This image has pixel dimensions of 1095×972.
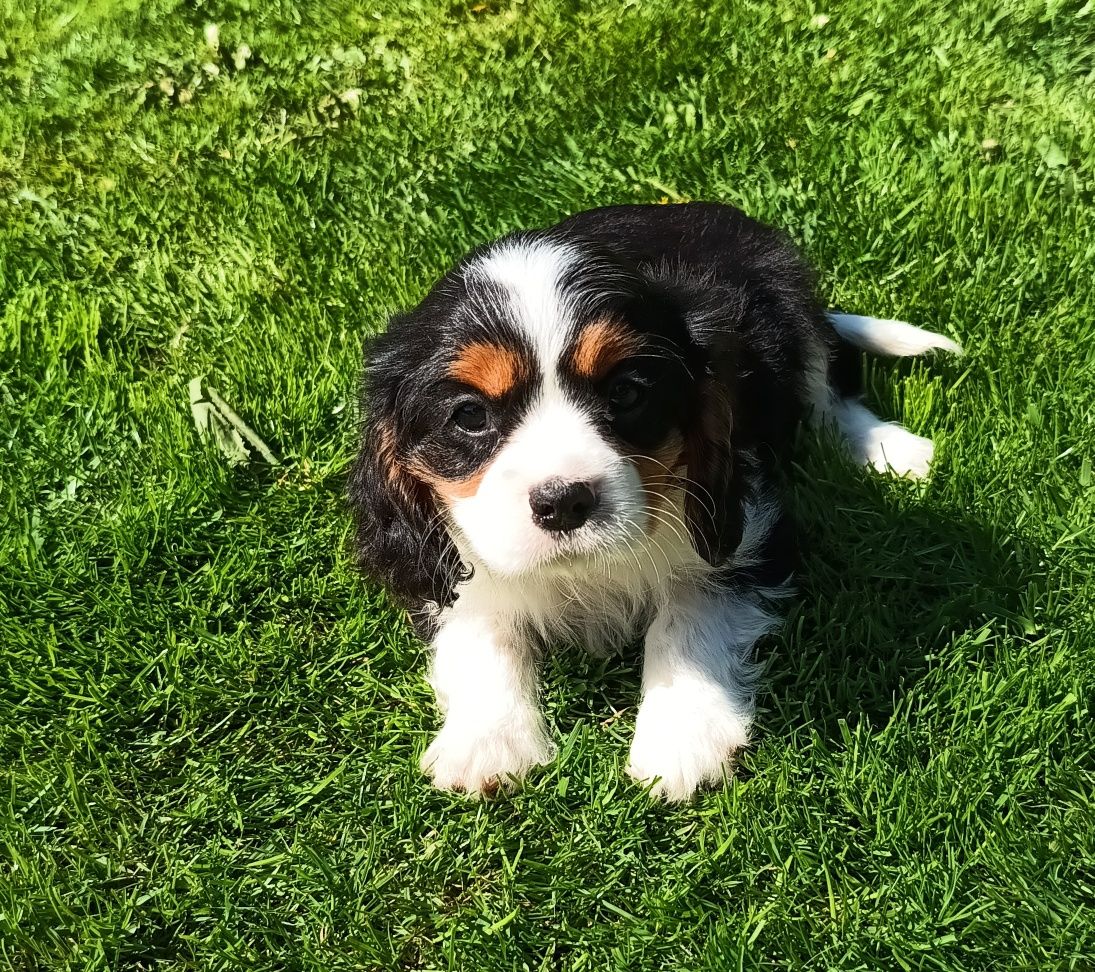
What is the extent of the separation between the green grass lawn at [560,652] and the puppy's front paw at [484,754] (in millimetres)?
57

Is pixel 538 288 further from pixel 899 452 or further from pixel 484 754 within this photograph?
pixel 899 452

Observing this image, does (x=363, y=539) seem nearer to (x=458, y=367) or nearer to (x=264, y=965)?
(x=458, y=367)

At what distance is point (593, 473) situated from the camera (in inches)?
86.7

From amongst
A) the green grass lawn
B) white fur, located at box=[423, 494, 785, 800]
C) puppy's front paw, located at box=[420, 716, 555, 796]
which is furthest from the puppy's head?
the green grass lawn

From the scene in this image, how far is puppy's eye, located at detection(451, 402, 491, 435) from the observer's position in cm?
237

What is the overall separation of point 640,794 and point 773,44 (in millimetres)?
3939

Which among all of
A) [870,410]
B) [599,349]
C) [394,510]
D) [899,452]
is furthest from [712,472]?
[870,410]

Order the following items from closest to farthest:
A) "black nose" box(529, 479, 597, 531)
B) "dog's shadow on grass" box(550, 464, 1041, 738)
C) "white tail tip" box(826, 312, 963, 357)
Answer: "black nose" box(529, 479, 597, 531), "dog's shadow on grass" box(550, 464, 1041, 738), "white tail tip" box(826, 312, 963, 357)

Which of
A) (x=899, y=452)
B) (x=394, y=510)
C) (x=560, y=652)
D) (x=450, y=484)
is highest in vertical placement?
(x=450, y=484)

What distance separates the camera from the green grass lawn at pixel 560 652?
7.98 feet

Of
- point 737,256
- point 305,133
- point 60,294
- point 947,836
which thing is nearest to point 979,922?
point 947,836

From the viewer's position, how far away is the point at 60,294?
431 cm

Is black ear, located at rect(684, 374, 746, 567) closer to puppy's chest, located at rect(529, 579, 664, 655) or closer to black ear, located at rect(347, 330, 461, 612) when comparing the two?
puppy's chest, located at rect(529, 579, 664, 655)

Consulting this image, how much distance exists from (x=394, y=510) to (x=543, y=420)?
1.91 ft
